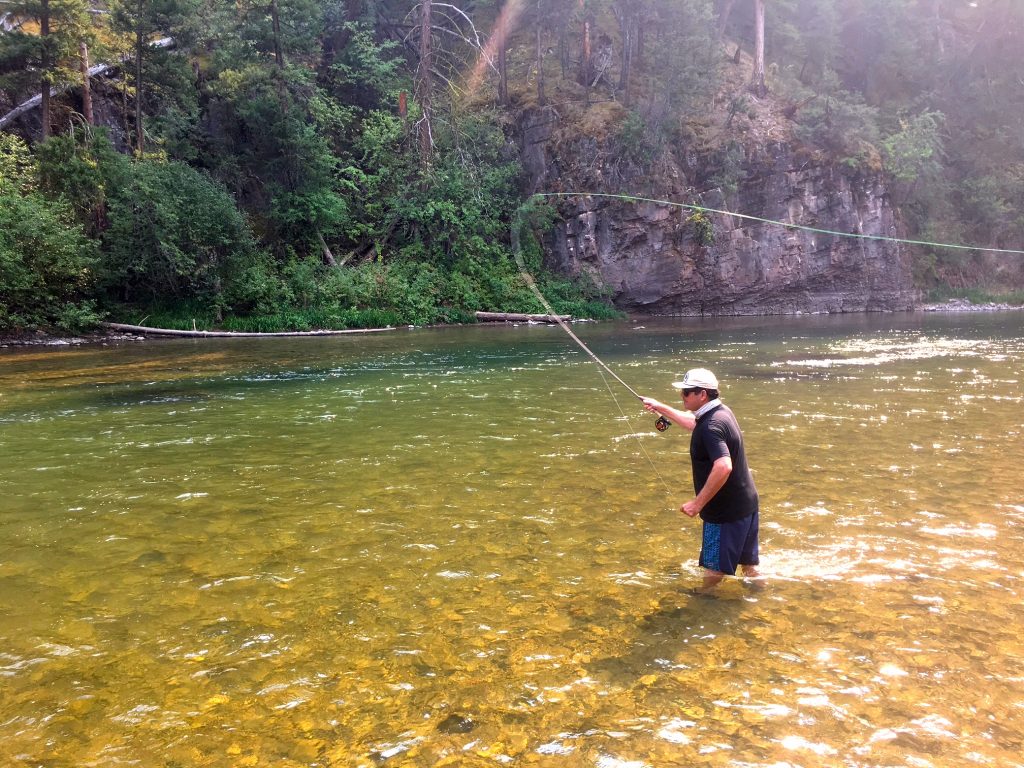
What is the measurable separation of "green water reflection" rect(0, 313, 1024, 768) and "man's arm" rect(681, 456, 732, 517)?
600mm

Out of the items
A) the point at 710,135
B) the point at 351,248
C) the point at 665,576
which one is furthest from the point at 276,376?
the point at 710,135

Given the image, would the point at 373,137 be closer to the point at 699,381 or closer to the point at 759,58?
the point at 759,58

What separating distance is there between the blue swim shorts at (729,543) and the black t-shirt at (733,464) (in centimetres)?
5

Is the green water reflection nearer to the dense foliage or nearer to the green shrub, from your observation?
the green shrub

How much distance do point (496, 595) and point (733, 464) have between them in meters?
1.85

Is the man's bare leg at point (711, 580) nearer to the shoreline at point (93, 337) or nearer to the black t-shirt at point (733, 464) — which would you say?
the black t-shirt at point (733, 464)

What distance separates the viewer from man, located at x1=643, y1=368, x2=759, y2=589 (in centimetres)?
470

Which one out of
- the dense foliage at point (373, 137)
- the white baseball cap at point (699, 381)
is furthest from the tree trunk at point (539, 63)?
the white baseball cap at point (699, 381)

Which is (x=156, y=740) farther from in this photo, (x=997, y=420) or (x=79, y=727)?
(x=997, y=420)

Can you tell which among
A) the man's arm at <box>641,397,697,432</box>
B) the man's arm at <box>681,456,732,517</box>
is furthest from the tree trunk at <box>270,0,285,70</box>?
the man's arm at <box>681,456,732,517</box>

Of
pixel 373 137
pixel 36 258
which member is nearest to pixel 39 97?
pixel 36 258

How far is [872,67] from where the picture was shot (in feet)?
158

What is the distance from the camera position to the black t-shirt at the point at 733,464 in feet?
15.4

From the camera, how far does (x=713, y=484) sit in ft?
15.2
